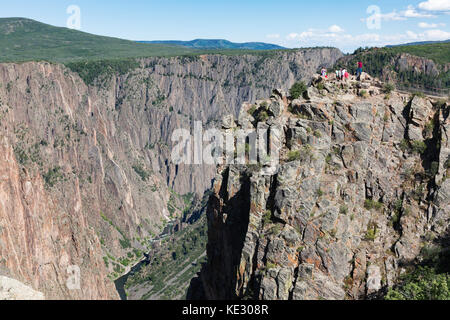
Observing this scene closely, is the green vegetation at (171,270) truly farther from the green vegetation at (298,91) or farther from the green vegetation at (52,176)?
the green vegetation at (298,91)

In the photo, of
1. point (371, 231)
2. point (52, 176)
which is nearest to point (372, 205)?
point (371, 231)

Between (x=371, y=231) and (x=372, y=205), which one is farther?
(x=372, y=205)

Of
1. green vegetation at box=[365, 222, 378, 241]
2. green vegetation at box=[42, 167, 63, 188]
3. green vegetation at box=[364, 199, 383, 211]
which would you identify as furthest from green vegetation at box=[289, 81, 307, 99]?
green vegetation at box=[42, 167, 63, 188]

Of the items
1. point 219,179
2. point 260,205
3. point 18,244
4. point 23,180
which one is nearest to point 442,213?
point 260,205

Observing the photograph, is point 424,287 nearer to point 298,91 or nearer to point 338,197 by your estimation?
point 338,197

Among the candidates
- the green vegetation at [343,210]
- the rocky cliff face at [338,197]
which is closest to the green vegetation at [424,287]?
→ the rocky cliff face at [338,197]

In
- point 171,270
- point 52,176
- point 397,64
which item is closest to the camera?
point 397,64
